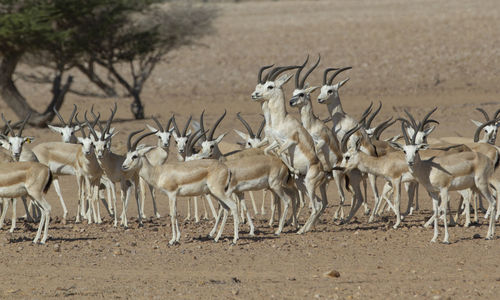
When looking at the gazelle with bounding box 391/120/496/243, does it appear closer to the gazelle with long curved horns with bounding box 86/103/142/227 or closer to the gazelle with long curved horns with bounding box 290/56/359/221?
the gazelle with long curved horns with bounding box 290/56/359/221

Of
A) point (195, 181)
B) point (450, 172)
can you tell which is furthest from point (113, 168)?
point (450, 172)

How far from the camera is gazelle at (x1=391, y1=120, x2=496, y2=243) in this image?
12156 millimetres

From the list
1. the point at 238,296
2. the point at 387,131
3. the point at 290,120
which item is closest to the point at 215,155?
the point at 290,120

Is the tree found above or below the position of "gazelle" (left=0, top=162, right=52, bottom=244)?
above

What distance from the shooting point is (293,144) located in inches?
520

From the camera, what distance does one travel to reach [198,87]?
4134 centimetres

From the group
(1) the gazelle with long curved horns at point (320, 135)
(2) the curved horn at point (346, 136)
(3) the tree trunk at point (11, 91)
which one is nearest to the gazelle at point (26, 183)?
(1) the gazelle with long curved horns at point (320, 135)

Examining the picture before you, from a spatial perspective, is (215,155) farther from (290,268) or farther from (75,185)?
(75,185)

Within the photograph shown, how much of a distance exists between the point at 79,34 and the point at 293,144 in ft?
63.6

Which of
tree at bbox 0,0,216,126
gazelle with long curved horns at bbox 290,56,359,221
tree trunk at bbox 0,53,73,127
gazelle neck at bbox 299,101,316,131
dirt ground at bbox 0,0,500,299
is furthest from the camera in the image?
tree trunk at bbox 0,53,73,127

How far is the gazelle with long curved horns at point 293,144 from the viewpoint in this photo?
13.1 meters

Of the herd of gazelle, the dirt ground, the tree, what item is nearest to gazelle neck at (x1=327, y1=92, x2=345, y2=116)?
the herd of gazelle

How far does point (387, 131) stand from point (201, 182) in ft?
50.0

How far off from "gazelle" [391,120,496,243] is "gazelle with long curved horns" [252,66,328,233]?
60.6 inches
